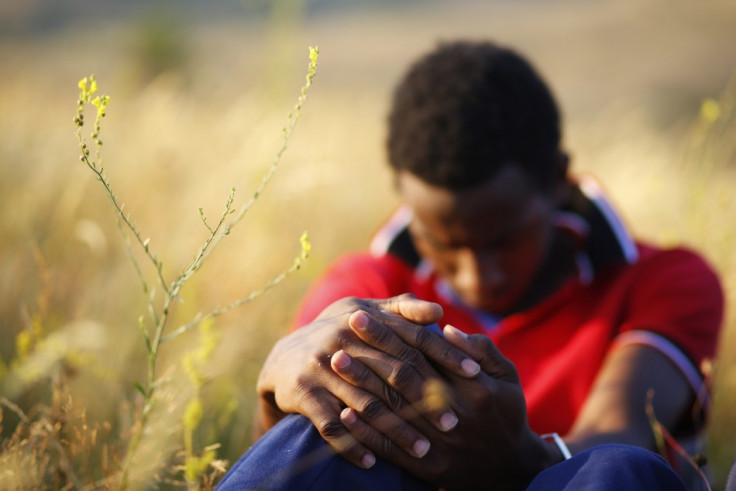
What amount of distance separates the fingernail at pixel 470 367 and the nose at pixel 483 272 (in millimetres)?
809

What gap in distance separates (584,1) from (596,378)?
131ft

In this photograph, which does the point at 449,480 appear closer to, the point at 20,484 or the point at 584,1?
the point at 20,484

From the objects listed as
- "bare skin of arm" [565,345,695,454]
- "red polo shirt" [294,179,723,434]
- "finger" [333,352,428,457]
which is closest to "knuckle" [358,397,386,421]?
"finger" [333,352,428,457]

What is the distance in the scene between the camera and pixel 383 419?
140 cm

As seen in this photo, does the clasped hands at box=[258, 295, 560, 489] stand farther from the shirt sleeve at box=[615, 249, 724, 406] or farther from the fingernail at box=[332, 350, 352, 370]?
the shirt sleeve at box=[615, 249, 724, 406]

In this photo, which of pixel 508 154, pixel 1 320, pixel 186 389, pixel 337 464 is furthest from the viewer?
pixel 1 320

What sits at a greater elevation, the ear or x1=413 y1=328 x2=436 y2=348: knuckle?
x1=413 y1=328 x2=436 y2=348: knuckle

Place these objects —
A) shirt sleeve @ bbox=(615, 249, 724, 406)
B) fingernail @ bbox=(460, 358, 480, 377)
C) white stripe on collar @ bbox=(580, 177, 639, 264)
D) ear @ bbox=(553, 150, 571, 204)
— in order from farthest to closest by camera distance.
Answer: ear @ bbox=(553, 150, 571, 204), white stripe on collar @ bbox=(580, 177, 639, 264), shirt sleeve @ bbox=(615, 249, 724, 406), fingernail @ bbox=(460, 358, 480, 377)

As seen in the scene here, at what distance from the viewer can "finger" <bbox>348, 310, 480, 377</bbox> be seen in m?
1.37

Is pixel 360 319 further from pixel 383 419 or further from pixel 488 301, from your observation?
pixel 488 301

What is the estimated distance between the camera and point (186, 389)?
2002 mm

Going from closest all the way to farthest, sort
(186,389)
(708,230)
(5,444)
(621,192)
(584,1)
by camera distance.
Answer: (5,444) < (186,389) < (708,230) < (621,192) < (584,1)

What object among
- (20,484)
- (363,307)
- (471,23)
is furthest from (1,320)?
(471,23)

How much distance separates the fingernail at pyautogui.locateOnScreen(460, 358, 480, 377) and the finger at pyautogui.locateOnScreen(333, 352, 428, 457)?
170mm
